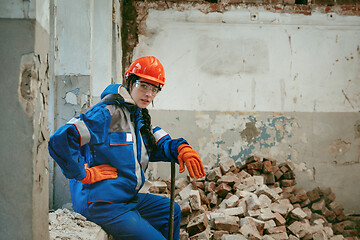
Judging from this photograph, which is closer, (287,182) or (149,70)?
(149,70)

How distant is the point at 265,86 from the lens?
4750 millimetres

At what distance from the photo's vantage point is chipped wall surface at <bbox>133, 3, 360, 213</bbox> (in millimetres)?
4707

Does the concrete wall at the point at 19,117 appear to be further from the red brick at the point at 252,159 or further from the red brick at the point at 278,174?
the red brick at the point at 278,174

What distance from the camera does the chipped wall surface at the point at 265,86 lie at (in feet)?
15.4

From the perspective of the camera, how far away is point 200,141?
471cm

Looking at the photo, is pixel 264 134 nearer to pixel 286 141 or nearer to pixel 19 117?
pixel 286 141

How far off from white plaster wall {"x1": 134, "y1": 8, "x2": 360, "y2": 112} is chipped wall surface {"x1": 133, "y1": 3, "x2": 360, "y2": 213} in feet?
0.05

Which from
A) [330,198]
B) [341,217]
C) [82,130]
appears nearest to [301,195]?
[330,198]

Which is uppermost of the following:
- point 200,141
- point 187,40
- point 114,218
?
point 187,40

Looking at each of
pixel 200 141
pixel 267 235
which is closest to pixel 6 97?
pixel 267 235

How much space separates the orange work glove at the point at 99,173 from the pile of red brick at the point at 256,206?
4.10 ft

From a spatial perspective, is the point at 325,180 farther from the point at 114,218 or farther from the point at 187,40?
the point at 114,218

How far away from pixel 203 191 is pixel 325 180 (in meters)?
1.97

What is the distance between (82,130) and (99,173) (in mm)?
303
